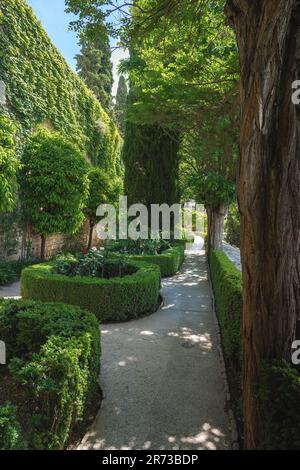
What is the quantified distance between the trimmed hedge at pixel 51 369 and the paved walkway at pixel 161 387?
16.5 inches

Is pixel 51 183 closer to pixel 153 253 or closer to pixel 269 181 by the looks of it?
pixel 153 253

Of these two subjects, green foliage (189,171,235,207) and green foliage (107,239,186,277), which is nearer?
green foliage (189,171,235,207)

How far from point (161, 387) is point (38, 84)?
1112cm

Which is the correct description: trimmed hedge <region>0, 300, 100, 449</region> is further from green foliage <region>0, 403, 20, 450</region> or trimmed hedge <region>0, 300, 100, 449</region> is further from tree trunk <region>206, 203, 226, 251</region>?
tree trunk <region>206, 203, 226, 251</region>

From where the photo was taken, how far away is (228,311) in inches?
166

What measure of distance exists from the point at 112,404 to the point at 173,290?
5.61 metres

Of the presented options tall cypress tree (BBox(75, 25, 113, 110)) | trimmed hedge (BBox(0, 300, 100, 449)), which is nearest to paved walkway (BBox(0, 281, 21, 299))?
trimmed hedge (BBox(0, 300, 100, 449))

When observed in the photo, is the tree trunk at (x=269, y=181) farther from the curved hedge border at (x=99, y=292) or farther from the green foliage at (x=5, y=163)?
the green foliage at (x=5, y=163)

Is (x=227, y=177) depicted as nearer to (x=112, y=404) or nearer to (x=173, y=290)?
(x=173, y=290)

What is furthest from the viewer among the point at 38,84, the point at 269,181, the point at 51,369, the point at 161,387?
the point at 38,84

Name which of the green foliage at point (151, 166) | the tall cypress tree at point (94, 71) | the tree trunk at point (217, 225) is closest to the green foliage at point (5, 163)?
the tree trunk at point (217, 225)

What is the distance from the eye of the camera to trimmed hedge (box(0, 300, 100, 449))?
2.16 meters

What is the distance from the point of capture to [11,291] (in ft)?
25.1

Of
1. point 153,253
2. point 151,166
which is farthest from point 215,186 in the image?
point 151,166
